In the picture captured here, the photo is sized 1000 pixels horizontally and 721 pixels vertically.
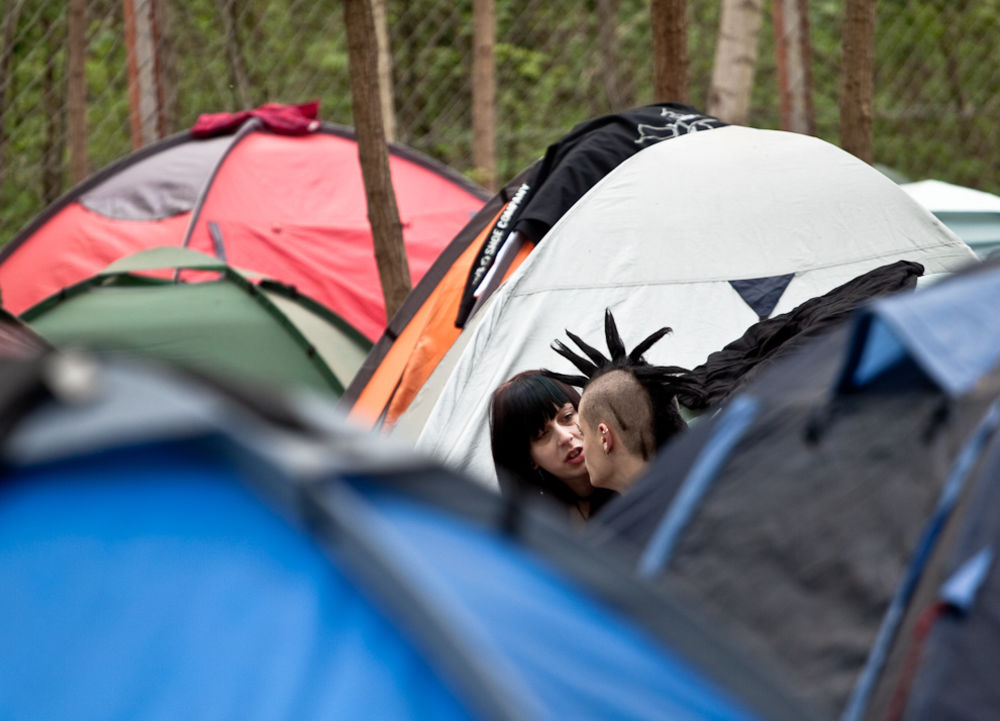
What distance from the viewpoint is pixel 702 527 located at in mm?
1593

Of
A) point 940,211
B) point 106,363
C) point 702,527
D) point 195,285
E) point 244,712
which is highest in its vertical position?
point 106,363

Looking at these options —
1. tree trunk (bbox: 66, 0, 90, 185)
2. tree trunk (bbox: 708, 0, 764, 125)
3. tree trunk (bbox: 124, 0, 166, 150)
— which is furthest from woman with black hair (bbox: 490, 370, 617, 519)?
tree trunk (bbox: 66, 0, 90, 185)

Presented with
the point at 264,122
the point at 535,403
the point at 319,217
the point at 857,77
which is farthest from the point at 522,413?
the point at 264,122

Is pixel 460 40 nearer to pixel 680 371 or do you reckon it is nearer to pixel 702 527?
pixel 680 371

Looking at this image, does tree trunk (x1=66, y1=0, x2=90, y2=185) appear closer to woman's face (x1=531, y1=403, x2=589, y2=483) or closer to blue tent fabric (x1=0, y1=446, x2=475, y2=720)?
woman's face (x1=531, y1=403, x2=589, y2=483)

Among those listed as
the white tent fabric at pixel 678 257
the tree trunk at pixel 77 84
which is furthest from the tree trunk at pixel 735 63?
the tree trunk at pixel 77 84

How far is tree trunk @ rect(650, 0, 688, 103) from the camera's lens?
3.95 metres

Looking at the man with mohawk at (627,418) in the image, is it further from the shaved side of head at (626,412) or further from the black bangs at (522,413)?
the black bangs at (522,413)

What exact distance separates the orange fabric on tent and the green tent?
3.10 feet

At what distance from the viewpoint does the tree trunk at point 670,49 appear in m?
3.95

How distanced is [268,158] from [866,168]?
11.2 ft

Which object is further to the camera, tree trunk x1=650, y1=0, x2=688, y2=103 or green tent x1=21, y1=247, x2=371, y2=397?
green tent x1=21, y1=247, x2=371, y2=397

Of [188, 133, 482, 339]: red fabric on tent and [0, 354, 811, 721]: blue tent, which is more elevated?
[0, 354, 811, 721]: blue tent

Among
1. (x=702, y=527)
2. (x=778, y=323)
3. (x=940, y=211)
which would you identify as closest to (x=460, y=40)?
(x=940, y=211)
